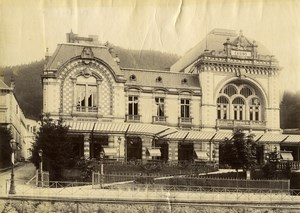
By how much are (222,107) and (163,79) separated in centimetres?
200

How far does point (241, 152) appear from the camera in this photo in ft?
51.8

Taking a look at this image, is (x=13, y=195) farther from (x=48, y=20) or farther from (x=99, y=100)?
(x=99, y=100)

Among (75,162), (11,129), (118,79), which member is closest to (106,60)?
(118,79)

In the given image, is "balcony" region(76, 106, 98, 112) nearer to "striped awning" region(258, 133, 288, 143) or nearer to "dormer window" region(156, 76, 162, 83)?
"dormer window" region(156, 76, 162, 83)

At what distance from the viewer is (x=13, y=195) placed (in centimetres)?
1211

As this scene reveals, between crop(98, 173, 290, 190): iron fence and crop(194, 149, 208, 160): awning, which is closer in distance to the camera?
crop(98, 173, 290, 190): iron fence

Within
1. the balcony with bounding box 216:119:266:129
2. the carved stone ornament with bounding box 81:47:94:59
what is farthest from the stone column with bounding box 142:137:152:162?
the carved stone ornament with bounding box 81:47:94:59

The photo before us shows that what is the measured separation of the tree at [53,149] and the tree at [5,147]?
161 centimetres

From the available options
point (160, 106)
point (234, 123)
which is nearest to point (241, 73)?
point (234, 123)

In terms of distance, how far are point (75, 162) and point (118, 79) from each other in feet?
12.3

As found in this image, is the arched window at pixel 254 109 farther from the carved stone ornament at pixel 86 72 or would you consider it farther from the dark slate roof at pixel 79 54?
the carved stone ornament at pixel 86 72

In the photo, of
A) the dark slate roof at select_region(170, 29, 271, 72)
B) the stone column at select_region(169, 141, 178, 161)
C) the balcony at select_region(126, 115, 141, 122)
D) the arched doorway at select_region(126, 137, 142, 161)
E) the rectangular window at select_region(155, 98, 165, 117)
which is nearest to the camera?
the dark slate roof at select_region(170, 29, 271, 72)

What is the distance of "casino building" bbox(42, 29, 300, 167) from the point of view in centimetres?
1691

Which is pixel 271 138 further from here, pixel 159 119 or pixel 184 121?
pixel 159 119
